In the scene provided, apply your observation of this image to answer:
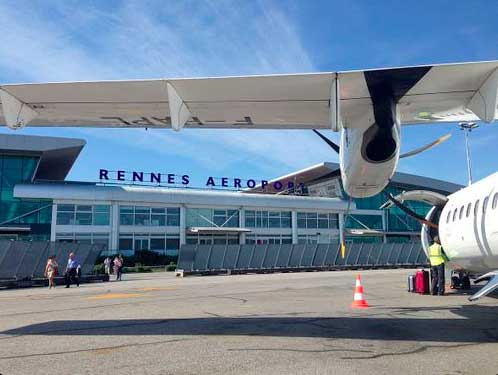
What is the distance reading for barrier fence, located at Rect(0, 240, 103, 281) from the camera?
24.7 metres

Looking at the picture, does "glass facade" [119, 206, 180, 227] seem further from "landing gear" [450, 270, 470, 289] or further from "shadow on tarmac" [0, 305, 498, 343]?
"shadow on tarmac" [0, 305, 498, 343]

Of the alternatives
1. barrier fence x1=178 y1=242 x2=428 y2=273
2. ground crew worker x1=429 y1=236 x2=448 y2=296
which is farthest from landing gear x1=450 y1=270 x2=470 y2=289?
barrier fence x1=178 y1=242 x2=428 y2=273

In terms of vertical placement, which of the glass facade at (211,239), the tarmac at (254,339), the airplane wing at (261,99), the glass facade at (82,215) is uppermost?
the glass facade at (82,215)

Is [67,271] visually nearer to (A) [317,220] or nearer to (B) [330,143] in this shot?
(B) [330,143]

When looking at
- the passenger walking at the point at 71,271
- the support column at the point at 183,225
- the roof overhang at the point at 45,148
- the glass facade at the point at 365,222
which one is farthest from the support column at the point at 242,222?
the passenger walking at the point at 71,271

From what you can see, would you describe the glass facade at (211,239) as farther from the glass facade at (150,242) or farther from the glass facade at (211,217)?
the glass facade at (150,242)

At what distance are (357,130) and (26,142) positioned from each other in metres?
46.5

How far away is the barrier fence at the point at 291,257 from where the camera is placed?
34.6 metres

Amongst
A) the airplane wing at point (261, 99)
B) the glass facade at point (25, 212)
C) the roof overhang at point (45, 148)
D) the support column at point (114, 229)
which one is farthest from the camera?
the roof overhang at point (45, 148)

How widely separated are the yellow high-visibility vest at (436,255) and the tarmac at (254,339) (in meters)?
1.48

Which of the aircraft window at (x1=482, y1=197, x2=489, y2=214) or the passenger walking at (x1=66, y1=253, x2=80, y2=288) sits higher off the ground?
the aircraft window at (x1=482, y1=197, x2=489, y2=214)

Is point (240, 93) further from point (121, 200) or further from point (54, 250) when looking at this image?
point (121, 200)

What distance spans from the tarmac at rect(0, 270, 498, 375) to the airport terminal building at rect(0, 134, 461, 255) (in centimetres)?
3150

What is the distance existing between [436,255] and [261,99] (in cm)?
909
